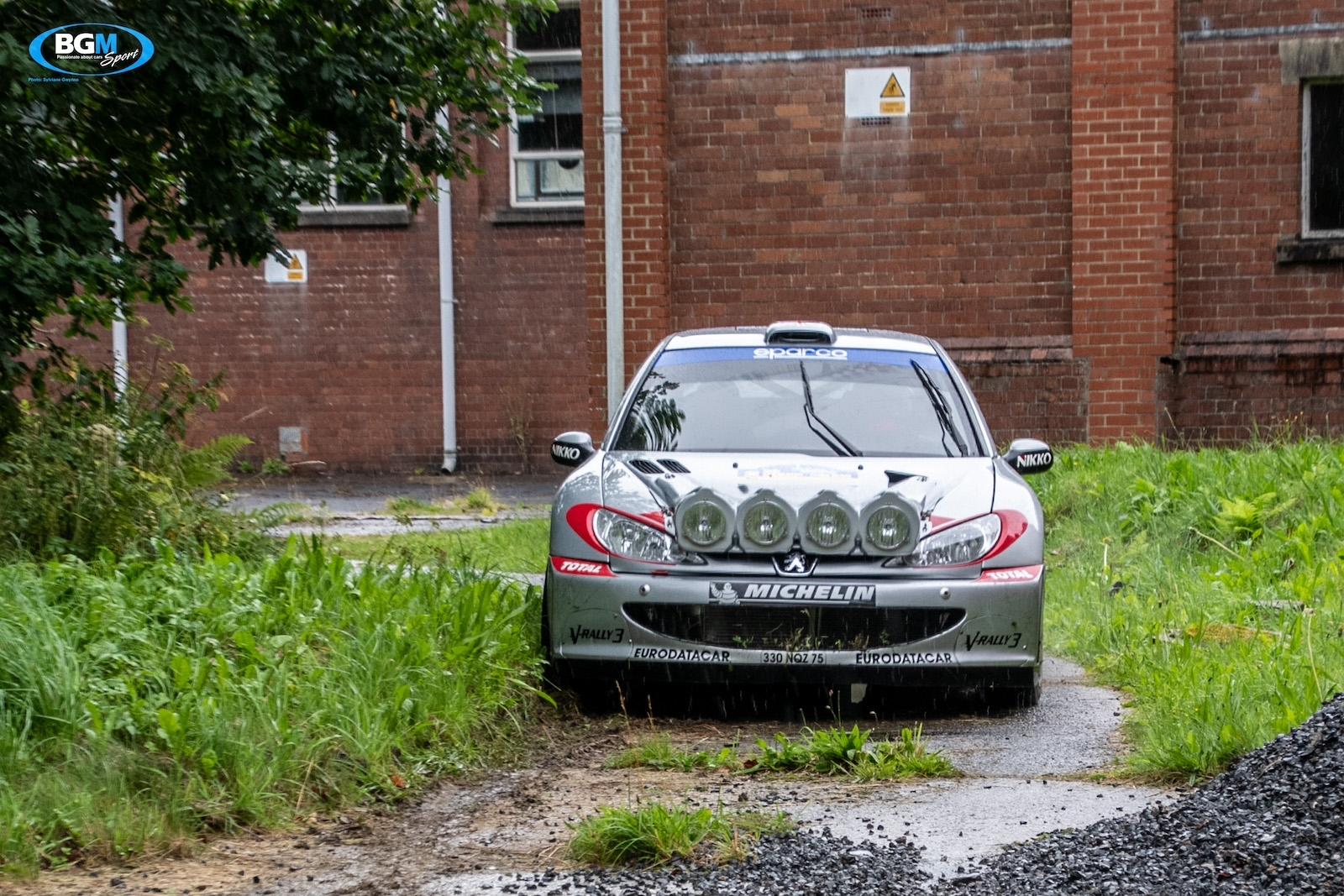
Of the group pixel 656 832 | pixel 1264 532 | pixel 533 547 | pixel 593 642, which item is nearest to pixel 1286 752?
pixel 656 832

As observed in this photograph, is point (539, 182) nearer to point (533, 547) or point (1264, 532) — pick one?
point (533, 547)

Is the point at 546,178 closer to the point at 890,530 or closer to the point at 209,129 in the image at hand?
the point at 209,129

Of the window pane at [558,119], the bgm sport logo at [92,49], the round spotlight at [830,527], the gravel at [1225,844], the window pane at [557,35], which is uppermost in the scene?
the window pane at [557,35]

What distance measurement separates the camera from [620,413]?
7.07 m

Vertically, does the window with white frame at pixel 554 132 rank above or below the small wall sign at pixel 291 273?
above

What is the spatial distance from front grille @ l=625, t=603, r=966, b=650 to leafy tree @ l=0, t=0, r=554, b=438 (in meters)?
3.07

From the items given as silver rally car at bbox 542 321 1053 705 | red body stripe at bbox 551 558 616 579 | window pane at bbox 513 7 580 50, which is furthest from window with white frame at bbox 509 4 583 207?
red body stripe at bbox 551 558 616 579

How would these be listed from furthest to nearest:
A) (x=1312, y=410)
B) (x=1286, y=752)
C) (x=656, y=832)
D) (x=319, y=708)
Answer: (x=1312, y=410) → (x=319, y=708) → (x=1286, y=752) → (x=656, y=832)

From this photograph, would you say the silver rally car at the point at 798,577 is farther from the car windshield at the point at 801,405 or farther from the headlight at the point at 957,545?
the car windshield at the point at 801,405

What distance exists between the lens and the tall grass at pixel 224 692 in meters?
4.39

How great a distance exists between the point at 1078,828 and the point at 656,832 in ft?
3.86

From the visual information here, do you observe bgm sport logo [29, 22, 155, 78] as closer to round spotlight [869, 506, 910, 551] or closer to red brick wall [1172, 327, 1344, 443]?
round spotlight [869, 506, 910, 551]

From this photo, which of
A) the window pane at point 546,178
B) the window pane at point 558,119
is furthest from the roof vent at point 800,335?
the window pane at point 558,119

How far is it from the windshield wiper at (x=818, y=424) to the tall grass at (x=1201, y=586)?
5.04 ft
